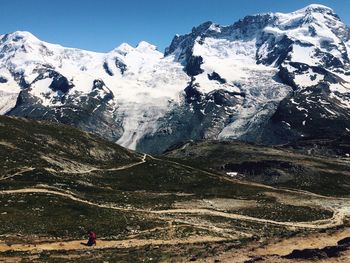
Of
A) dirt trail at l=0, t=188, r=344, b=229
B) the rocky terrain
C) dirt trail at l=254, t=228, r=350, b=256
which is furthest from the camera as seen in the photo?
dirt trail at l=0, t=188, r=344, b=229

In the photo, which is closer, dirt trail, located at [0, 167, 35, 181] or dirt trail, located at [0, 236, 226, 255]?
dirt trail, located at [0, 236, 226, 255]

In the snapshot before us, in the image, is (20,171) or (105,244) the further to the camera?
(20,171)

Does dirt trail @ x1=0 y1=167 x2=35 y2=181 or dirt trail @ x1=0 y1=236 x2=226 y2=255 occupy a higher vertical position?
dirt trail @ x1=0 y1=167 x2=35 y2=181

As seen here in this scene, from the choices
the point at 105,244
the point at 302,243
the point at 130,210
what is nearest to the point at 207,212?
the point at 130,210

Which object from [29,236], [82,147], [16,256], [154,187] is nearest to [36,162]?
[154,187]

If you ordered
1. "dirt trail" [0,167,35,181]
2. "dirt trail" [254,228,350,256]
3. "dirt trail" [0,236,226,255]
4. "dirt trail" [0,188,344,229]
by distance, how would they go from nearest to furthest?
"dirt trail" [254,228,350,256] → "dirt trail" [0,236,226,255] → "dirt trail" [0,188,344,229] → "dirt trail" [0,167,35,181]

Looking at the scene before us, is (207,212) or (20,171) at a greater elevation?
(20,171)

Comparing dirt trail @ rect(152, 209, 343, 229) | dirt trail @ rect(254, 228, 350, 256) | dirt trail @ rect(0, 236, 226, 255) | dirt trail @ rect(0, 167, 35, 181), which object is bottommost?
dirt trail @ rect(0, 236, 226, 255)

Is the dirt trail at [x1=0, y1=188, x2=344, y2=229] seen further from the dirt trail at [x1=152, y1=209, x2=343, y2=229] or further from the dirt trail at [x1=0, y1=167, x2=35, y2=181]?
the dirt trail at [x1=0, y1=167, x2=35, y2=181]

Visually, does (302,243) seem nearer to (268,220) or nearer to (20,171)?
(268,220)

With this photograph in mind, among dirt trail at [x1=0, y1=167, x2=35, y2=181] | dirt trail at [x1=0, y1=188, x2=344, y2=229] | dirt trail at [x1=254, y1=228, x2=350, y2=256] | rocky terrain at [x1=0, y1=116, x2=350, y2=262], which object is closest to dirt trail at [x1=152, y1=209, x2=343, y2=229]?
dirt trail at [x1=0, y1=188, x2=344, y2=229]

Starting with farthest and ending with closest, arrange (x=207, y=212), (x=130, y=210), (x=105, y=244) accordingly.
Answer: (x=207, y=212) → (x=130, y=210) → (x=105, y=244)

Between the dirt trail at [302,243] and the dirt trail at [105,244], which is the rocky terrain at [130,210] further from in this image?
the dirt trail at [302,243]

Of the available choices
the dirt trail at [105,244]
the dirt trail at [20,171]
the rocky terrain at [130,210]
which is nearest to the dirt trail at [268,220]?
the rocky terrain at [130,210]
